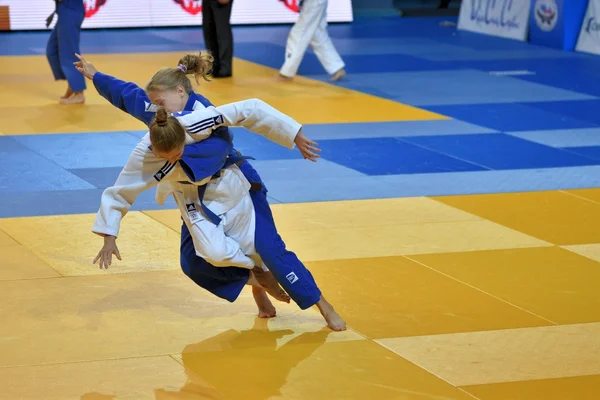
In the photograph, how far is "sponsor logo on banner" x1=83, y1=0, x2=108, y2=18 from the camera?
18844mm

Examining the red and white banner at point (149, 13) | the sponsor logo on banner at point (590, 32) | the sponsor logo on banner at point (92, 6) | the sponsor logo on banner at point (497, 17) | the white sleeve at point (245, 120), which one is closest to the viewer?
the white sleeve at point (245, 120)

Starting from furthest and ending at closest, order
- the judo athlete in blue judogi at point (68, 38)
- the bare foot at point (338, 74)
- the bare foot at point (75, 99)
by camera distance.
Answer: the bare foot at point (338, 74) → the bare foot at point (75, 99) → the judo athlete in blue judogi at point (68, 38)

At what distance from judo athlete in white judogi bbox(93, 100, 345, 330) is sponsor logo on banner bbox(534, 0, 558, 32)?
511 inches

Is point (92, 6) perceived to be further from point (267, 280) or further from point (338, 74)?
point (267, 280)

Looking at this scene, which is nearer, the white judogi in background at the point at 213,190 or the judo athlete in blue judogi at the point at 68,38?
the white judogi in background at the point at 213,190

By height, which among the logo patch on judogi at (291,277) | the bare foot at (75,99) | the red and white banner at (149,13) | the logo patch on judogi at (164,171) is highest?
the logo patch on judogi at (164,171)

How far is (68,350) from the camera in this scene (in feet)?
16.8

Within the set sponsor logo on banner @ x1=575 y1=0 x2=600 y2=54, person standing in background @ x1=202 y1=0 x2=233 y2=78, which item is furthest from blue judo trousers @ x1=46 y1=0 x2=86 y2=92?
sponsor logo on banner @ x1=575 y1=0 x2=600 y2=54

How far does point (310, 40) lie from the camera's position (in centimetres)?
1368

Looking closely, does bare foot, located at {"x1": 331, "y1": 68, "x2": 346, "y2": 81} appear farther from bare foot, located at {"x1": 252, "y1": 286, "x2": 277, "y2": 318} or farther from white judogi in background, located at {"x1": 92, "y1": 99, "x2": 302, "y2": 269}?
white judogi in background, located at {"x1": 92, "y1": 99, "x2": 302, "y2": 269}

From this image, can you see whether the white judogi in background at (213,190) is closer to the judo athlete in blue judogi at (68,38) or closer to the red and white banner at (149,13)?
the judo athlete in blue judogi at (68,38)

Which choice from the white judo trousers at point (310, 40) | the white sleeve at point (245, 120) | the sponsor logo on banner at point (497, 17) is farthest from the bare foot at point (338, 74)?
the white sleeve at point (245, 120)

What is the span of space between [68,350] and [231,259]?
3.02 ft

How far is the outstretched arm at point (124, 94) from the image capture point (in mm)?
5148
